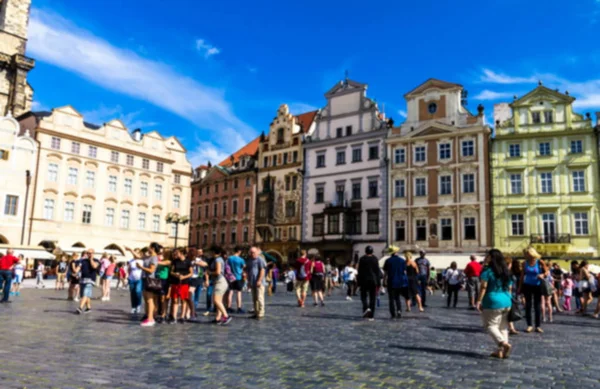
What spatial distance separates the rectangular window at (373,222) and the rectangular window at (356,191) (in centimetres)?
189

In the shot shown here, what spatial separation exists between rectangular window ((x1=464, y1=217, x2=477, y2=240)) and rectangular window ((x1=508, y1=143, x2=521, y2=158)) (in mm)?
5684

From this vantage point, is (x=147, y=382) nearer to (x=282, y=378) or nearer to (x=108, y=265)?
(x=282, y=378)

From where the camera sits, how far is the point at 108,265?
64.4 ft

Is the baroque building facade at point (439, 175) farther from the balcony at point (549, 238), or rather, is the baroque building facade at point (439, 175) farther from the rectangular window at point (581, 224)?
the rectangular window at point (581, 224)

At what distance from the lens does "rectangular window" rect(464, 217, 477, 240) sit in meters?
41.1

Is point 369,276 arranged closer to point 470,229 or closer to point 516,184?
point 470,229

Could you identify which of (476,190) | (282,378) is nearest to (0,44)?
(476,190)

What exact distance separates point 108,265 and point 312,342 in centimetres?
1295

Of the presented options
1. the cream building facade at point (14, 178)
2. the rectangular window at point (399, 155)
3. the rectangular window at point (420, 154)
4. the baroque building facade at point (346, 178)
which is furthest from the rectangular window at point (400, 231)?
the cream building facade at point (14, 178)

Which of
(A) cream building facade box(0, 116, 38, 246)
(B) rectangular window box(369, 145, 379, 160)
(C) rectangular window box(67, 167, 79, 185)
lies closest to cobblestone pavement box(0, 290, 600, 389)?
(A) cream building facade box(0, 116, 38, 246)

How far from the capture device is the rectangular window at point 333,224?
153ft

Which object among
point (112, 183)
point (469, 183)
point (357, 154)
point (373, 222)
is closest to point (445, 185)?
point (469, 183)

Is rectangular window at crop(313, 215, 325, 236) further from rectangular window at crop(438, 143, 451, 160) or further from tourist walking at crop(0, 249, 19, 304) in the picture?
tourist walking at crop(0, 249, 19, 304)

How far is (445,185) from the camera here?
141 ft
